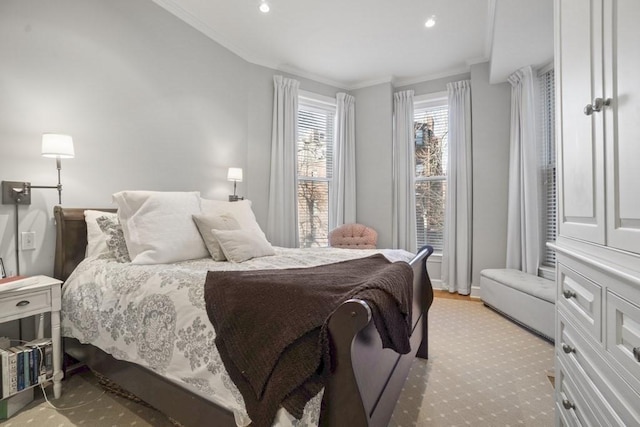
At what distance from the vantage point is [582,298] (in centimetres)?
100

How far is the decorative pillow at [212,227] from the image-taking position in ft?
7.13

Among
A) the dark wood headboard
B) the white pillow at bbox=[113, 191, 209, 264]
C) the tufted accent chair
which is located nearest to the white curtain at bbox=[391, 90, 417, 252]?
the tufted accent chair

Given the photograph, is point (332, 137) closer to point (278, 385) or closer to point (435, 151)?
point (435, 151)

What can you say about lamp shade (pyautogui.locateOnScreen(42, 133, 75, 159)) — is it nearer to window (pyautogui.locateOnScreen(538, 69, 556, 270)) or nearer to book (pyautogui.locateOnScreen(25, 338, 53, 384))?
book (pyautogui.locateOnScreen(25, 338, 53, 384))

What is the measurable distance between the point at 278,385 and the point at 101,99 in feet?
8.45

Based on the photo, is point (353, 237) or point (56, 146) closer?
point (56, 146)

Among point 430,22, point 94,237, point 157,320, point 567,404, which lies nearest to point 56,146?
point 94,237

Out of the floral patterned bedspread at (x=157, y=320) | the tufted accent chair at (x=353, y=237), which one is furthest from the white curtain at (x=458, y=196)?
the floral patterned bedspread at (x=157, y=320)

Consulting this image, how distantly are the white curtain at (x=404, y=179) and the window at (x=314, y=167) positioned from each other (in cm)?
100

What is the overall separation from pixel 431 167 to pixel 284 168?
2.15 metres

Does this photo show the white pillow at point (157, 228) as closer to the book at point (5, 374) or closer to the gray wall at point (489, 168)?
the book at point (5, 374)

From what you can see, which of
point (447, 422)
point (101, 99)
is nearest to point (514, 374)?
point (447, 422)

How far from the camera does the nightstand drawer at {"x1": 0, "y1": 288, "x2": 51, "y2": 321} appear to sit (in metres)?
1.59

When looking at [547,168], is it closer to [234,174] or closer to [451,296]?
[451,296]
